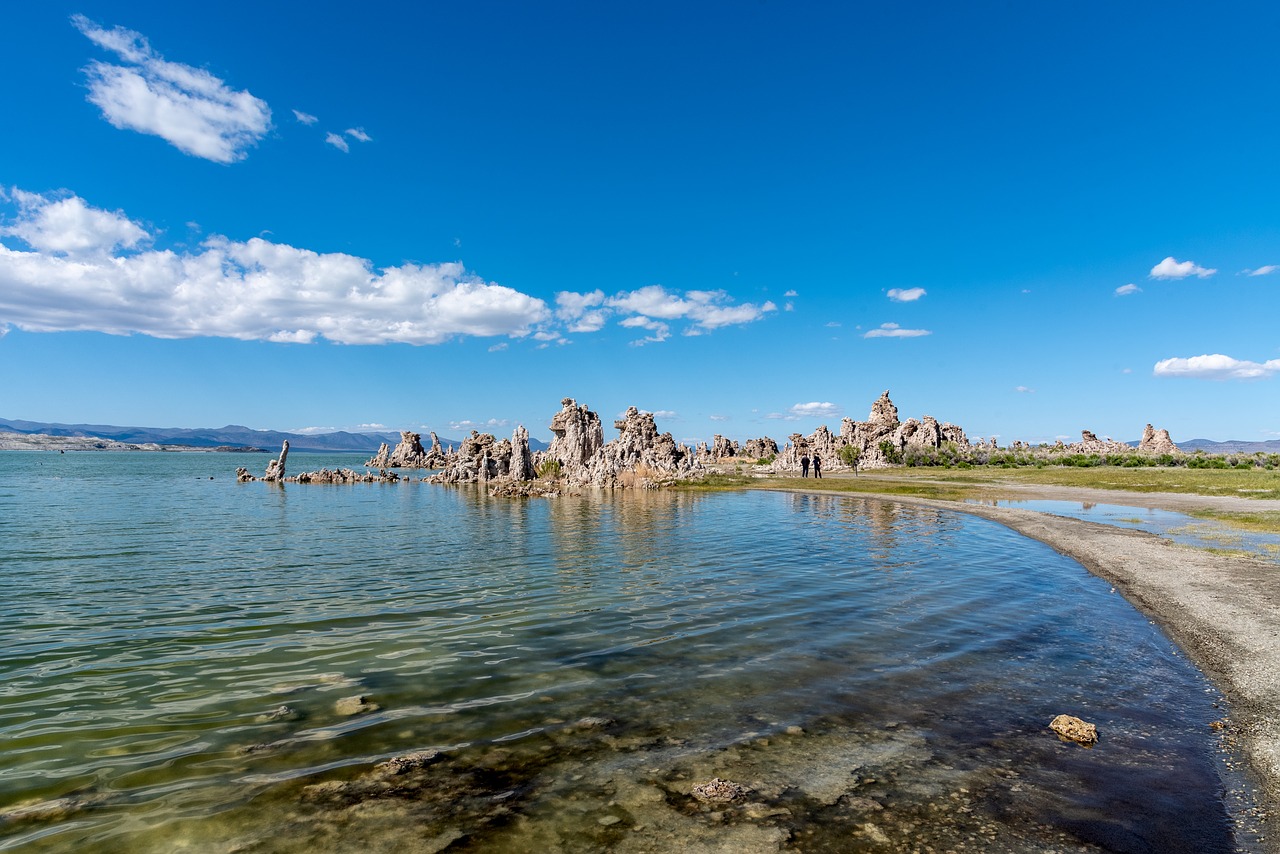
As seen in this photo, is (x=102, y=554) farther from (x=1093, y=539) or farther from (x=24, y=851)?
(x=1093, y=539)

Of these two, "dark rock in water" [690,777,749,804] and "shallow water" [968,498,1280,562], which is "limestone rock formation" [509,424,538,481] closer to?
"shallow water" [968,498,1280,562]

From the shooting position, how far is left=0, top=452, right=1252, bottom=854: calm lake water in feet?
26.7

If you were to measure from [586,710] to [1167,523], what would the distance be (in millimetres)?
44900

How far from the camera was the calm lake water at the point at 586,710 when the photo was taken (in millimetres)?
8148

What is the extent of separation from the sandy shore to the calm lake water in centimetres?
55

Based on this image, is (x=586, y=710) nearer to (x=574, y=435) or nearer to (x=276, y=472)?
(x=574, y=435)

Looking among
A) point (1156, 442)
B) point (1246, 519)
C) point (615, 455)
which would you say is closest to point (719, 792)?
point (1246, 519)

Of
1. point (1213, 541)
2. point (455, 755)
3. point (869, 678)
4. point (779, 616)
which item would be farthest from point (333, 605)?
point (1213, 541)

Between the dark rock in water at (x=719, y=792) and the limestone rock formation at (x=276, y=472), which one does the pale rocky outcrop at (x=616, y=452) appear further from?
the dark rock in water at (x=719, y=792)

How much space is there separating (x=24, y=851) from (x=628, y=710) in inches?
341

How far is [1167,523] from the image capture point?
39719 millimetres

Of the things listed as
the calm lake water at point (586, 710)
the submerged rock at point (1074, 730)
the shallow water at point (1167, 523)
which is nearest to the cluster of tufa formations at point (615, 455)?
the shallow water at point (1167, 523)

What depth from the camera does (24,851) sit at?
7.57 meters

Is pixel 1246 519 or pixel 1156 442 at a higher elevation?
pixel 1156 442
